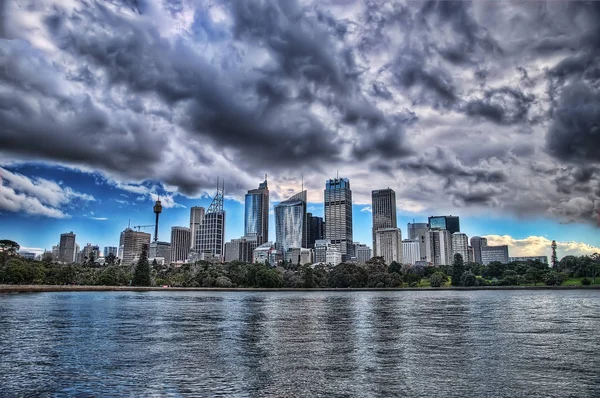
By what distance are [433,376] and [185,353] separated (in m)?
22.2

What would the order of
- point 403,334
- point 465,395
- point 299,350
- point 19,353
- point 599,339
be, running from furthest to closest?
point 403,334 → point 599,339 → point 299,350 → point 19,353 → point 465,395

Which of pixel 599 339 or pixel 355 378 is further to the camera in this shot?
pixel 599 339

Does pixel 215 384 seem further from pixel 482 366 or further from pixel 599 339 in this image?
pixel 599 339

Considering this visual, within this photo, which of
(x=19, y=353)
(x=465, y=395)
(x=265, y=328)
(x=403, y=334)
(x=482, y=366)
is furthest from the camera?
(x=265, y=328)

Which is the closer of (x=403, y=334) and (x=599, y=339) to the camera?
(x=599, y=339)

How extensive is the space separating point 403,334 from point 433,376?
24064mm

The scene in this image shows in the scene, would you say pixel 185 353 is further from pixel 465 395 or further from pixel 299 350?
pixel 465 395

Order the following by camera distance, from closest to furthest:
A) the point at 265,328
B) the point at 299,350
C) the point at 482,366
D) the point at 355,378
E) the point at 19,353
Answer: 1. the point at 355,378
2. the point at 482,366
3. the point at 19,353
4. the point at 299,350
5. the point at 265,328

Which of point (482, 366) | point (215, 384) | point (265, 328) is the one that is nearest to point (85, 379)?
point (215, 384)

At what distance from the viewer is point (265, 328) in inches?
2500

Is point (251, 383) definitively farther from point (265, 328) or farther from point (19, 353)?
point (265, 328)

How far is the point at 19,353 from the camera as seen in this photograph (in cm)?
4131

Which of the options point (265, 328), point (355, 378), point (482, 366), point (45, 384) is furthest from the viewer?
point (265, 328)

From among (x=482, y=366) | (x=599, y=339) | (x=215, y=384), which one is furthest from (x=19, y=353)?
(x=599, y=339)
